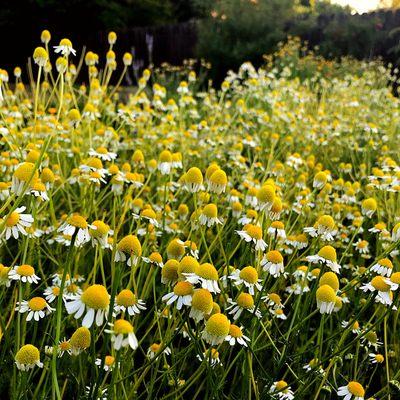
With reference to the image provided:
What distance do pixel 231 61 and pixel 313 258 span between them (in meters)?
9.00

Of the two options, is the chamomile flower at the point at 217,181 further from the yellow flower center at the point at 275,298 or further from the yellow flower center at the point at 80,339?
the yellow flower center at the point at 80,339

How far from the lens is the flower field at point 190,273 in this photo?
3.93 ft

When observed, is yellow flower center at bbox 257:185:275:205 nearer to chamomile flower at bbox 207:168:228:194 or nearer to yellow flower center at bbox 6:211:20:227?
chamomile flower at bbox 207:168:228:194

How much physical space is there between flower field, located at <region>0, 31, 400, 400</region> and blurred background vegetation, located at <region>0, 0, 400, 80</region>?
6141 mm

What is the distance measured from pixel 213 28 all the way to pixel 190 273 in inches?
401

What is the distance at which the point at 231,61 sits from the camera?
32.7 ft

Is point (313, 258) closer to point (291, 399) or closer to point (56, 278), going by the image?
point (291, 399)

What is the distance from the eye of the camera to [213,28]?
10664 mm

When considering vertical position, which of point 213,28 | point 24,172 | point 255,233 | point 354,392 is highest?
point 213,28

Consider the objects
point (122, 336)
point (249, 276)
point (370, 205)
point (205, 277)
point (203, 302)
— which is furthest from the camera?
point (370, 205)

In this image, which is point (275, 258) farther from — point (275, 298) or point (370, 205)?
point (370, 205)

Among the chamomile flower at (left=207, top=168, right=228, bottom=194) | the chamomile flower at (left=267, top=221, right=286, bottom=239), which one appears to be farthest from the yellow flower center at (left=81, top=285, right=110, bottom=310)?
the chamomile flower at (left=267, top=221, right=286, bottom=239)

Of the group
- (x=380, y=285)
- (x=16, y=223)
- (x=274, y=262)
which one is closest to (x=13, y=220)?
(x=16, y=223)

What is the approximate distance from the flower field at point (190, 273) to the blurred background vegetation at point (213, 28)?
6.14 meters
